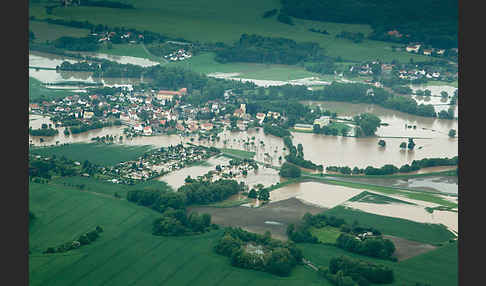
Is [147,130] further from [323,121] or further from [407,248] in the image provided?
[407,248]

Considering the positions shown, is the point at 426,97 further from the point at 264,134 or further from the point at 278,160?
the point at 278,160

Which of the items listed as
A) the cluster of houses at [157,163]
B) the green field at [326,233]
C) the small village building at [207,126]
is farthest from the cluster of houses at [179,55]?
the green field at [326,233]

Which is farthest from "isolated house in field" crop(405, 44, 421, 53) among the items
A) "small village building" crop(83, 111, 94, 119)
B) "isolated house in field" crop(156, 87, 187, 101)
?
"small village building" crop(83, 111, 94, 119)

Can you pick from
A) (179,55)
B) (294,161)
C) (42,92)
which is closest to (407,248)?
(294,161)

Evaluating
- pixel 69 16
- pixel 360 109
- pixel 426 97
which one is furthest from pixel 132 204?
pixel 69 16

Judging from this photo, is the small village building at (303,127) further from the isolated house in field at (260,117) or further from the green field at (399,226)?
the green field at (399,226)

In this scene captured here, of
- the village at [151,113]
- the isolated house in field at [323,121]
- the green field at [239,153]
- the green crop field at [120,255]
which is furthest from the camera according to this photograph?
the isolated house in field at [323,121]
